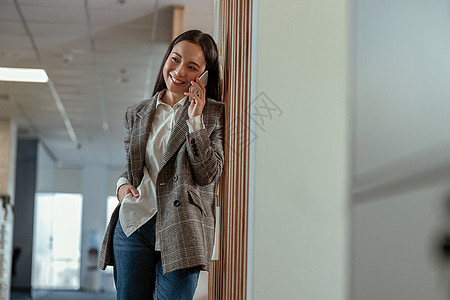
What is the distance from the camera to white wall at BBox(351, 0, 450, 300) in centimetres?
22

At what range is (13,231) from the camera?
10.3 meters

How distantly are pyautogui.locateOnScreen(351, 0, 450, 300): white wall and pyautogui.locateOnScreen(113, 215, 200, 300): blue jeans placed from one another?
1259mm

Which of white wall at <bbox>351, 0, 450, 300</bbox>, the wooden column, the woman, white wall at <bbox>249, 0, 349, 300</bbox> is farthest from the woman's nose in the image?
white wall at <bbox>351, 0, 450, 300</bbox>

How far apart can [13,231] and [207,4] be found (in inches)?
264

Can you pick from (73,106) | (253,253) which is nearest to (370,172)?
(253,253)

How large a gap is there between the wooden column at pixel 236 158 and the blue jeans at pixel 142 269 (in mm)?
142

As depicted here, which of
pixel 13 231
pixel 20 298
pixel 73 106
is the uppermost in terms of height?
pixel 73 106

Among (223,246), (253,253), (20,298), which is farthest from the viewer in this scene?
(20,298)

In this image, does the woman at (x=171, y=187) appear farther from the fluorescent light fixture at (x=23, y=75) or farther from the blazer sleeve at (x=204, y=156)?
the fluorescent light fixture at (x=23, y=75)

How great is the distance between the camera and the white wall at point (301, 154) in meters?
1.17

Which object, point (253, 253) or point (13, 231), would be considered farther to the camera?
point (13, 231)

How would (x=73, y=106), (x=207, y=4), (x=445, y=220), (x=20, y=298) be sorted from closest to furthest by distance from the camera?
(x=445, y=220)
(x=207, y=4)
(x=73, y=106)
(x=20, y=298)

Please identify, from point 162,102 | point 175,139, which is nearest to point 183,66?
point 162,102

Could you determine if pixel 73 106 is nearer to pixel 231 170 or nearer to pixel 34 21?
pixel 34 21
